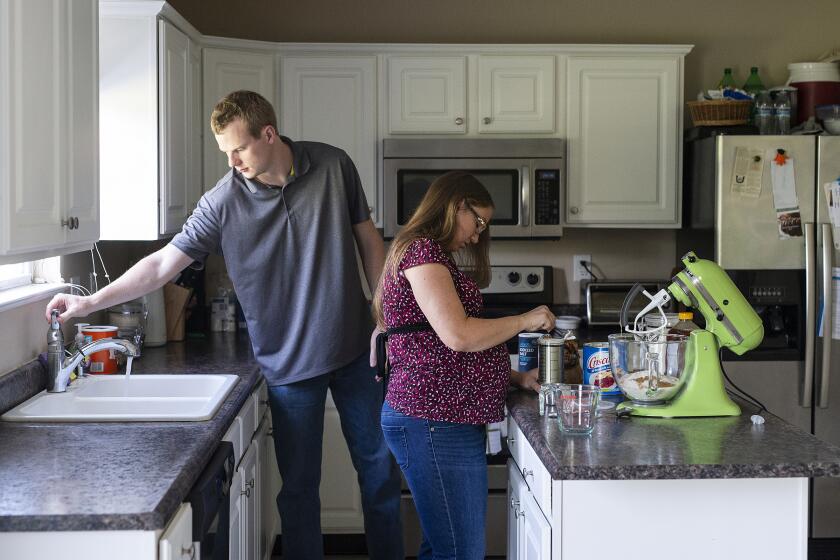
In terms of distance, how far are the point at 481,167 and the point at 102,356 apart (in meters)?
1.70

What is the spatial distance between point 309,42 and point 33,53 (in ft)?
7.58

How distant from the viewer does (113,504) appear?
1.58 m

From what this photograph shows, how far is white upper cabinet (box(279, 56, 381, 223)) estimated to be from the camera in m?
3.87

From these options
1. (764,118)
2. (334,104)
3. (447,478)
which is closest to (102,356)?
(447,478)

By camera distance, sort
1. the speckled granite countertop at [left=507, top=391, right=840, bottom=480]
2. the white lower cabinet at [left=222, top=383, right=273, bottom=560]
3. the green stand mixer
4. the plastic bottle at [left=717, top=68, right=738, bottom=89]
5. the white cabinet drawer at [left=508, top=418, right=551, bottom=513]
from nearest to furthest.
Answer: the speckled granite countertop at [left=507, top=391, right=840, bottom=480]
the white cabinet drawer at [left=508, top=418, right=551, bottom=513]
the green stand mixer
the white lower cabinet at [left=222, top=383, right=273, bottom=560]
the plastic bottle at [left=717, top=68, right=738, bottom=89]

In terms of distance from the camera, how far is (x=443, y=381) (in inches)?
86.7

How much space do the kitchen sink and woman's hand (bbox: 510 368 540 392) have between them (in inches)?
29.0

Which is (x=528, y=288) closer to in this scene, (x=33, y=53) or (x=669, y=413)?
(x=669, y=413)

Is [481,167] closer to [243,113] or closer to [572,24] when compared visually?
[572,24]

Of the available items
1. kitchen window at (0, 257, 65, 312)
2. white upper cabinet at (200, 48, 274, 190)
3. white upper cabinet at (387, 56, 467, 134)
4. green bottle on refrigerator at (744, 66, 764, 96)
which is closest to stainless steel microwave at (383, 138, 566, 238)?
white upper cabinet at (387, 56, 467, 134)

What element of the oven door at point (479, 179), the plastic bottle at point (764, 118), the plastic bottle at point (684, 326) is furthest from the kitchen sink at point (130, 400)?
the plastic bottle at point (764, 118)

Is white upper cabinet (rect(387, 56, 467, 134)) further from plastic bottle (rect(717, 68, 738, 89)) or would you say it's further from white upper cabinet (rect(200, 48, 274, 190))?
plastic bottle (rect(717, 68, 738, 89))

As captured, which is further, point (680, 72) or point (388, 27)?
point (388, 27)

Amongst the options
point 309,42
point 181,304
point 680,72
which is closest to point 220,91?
point 309,42
